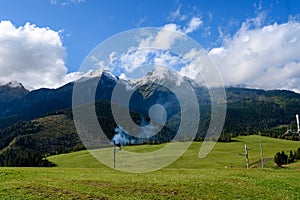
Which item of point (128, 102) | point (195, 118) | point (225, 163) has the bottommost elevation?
point (225, 163)

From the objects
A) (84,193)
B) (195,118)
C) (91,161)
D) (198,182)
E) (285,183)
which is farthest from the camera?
(91,161)

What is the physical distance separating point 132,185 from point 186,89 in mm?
12579

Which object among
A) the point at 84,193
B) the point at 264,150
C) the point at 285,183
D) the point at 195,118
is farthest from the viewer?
the point at 264,150

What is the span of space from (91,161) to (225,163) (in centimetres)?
6130

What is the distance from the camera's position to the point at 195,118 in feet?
71.5

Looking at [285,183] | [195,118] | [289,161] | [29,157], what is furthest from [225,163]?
[195,118]

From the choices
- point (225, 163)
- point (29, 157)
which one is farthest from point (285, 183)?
point (29, 157)

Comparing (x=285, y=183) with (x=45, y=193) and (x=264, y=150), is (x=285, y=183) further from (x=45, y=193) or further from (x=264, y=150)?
(x=264, y=150)

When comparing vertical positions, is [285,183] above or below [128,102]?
below

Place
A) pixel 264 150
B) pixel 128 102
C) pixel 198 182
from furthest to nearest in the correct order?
pixel 264 150 < pixel 198 182 < pixel 128 102

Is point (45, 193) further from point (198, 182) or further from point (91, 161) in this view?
point (91, 161)

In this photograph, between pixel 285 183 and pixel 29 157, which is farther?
pixel 29 157

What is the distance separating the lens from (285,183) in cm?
3719

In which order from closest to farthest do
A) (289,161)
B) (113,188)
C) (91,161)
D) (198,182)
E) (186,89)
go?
(186,89)
(113,188)
(198,182)
(289,161)
(91,161)
